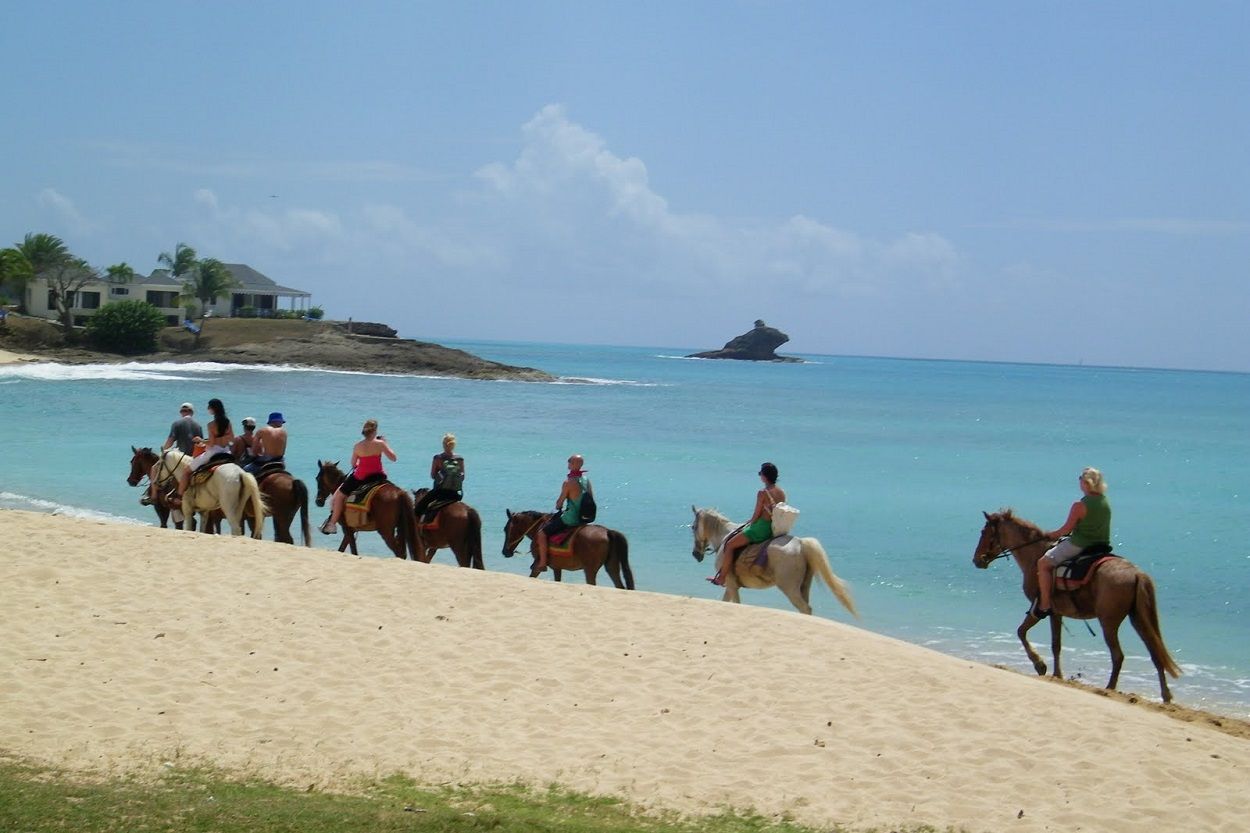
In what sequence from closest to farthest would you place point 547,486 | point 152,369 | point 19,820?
1. point 19,820
2. point 547,486
3. point 152,369

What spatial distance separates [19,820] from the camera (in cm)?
649

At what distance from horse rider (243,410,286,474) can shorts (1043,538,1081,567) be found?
381 inches

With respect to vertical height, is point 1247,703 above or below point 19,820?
below

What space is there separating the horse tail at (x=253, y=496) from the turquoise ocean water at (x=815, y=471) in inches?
172

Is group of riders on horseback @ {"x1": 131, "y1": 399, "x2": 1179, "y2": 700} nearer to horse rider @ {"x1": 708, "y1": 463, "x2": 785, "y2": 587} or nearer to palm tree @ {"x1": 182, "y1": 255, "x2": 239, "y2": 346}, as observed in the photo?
horse rider @ {"x1": 708, "y1": 463, "x2": 785, "y2": 587}

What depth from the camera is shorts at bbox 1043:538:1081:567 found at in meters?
13.0

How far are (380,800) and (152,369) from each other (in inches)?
2984

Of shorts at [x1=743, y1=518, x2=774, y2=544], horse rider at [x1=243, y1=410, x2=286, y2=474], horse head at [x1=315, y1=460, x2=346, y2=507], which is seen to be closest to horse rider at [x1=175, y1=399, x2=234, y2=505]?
horse rider at [x1=243, y1=410, x2=286, y2=474]

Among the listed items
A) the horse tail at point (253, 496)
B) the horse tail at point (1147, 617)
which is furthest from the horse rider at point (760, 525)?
the horse tail at point (253, 496)

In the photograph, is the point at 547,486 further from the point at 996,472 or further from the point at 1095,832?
the point at 1095,832

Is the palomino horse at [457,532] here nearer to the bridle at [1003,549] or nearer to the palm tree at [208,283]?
the bridle at [1003,549]

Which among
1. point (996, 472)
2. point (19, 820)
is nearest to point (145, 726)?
point (19, 820)

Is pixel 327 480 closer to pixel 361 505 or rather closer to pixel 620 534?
pixel 361 505

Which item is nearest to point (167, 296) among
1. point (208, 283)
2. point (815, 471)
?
point (208, 283)
